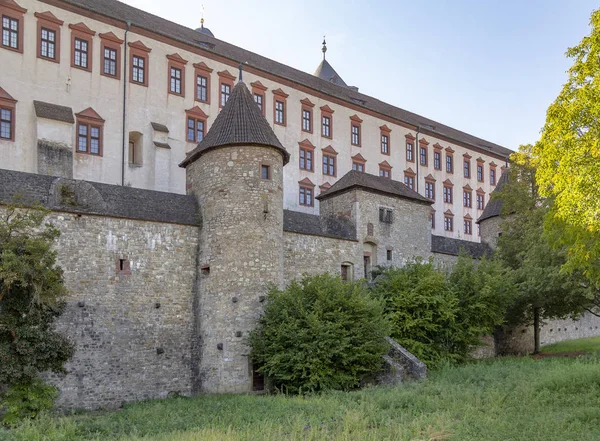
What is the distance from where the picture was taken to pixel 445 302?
1021 inches

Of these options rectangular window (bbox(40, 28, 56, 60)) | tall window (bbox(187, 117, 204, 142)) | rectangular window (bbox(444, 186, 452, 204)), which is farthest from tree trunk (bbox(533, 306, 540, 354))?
rectangular window (bbox(40, 28, 56, 60))

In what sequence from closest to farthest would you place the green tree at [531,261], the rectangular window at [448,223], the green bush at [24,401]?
the green bush at [24,401] < the green tree at [531,261] < the rectangular window at [448,223]

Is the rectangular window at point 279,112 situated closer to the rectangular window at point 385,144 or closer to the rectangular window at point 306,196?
the rectangular window at point 306,196

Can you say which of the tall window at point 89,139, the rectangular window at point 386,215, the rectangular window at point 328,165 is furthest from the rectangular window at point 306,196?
the tall window at point 89,139

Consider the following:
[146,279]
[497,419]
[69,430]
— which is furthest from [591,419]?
[146,279]

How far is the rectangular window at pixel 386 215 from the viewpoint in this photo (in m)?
30.2

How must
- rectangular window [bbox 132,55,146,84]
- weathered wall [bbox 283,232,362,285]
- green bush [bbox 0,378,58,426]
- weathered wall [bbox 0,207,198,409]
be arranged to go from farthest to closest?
rectangular window [bbox 132,55,146,84]
weathered wall [bbox 283,232,362,285]
weathered wall [bbox 0,207,198,409]
green bush [bbox 0,378,58,426]

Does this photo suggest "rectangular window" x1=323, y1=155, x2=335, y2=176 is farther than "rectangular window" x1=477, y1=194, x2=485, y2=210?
No

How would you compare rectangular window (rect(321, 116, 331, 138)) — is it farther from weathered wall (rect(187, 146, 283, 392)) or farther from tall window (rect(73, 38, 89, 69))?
weathered wall (rect(187, 146, 283, 392))

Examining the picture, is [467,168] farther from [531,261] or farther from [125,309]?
[125,309]

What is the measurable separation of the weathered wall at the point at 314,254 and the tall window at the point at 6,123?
1389 centimetres

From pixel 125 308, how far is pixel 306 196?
69.9 ft

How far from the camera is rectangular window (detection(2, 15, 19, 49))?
2962 centimetres

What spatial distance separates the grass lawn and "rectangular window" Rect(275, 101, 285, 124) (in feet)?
74.9
